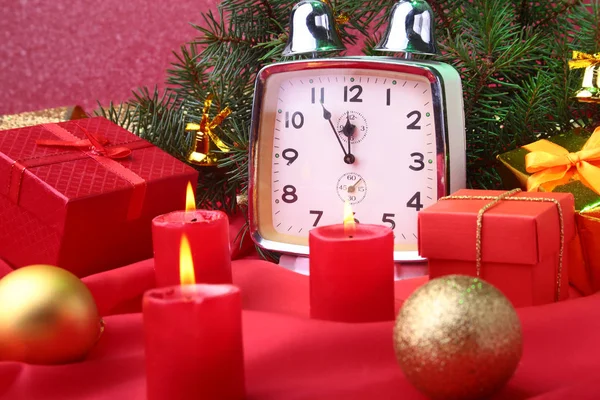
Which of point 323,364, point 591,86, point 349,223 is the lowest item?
point 323,364

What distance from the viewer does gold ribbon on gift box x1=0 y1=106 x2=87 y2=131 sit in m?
1.46

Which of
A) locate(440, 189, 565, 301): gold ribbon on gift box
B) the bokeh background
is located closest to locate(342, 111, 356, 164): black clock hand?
locate(440, 189, 565, 301): gold ribbon on gift box

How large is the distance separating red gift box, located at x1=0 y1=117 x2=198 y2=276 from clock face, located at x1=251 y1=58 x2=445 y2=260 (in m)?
0.13

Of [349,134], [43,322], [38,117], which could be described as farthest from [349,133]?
[38,117]

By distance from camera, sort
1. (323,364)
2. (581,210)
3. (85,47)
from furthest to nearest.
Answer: (85,47) < (581,210) < (323,364)

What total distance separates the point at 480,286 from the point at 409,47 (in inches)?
A: 18.2

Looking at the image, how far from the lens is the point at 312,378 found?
0.71 metres

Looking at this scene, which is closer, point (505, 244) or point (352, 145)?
point (505, 244)

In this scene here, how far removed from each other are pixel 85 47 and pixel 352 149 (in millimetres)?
1163

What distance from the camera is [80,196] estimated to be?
0.98 meters

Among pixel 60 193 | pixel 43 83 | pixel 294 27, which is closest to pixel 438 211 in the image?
pixel 294 27

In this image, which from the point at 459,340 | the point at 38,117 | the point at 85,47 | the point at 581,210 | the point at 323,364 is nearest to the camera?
the point at 459,340

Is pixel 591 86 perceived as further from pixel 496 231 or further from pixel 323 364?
pixel 323 364

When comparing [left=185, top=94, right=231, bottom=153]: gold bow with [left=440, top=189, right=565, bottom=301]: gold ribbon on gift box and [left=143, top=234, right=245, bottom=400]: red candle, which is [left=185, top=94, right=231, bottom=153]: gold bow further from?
[left=143, top=234, right=245, bottom=400]: red candle
